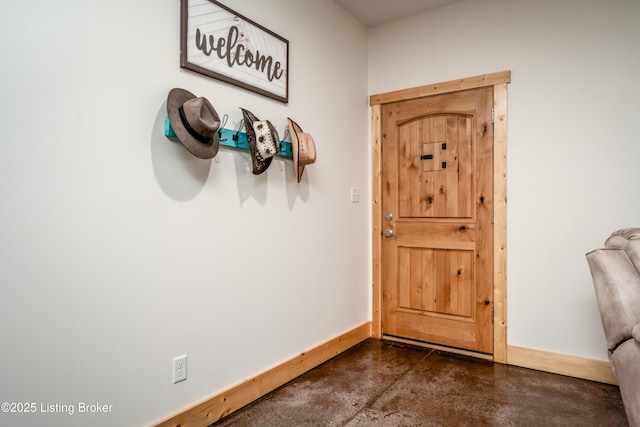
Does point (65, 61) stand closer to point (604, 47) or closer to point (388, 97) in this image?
point (388, 97)

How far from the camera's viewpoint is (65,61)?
1.44 meters

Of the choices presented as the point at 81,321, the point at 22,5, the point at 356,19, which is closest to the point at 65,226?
the point at 81,321

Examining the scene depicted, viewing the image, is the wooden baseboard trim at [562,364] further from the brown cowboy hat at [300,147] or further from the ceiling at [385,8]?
the ceiling at [385,8]

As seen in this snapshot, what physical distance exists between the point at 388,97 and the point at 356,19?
697 mm

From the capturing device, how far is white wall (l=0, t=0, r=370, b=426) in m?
1.35

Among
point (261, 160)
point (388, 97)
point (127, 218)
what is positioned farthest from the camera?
point (388, 97)

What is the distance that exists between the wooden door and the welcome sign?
4.02 ft

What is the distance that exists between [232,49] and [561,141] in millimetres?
2175

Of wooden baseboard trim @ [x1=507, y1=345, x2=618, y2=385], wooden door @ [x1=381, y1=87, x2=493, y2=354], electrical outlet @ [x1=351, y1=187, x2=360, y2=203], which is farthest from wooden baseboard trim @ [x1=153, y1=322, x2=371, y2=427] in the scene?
wooden baseboard trim @ [x1=507, y1=345, x2=618, y2=385]

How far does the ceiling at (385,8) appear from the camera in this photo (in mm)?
2979

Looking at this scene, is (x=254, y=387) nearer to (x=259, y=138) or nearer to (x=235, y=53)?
(x=259, y=138)

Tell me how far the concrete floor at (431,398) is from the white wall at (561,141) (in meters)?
0.34
